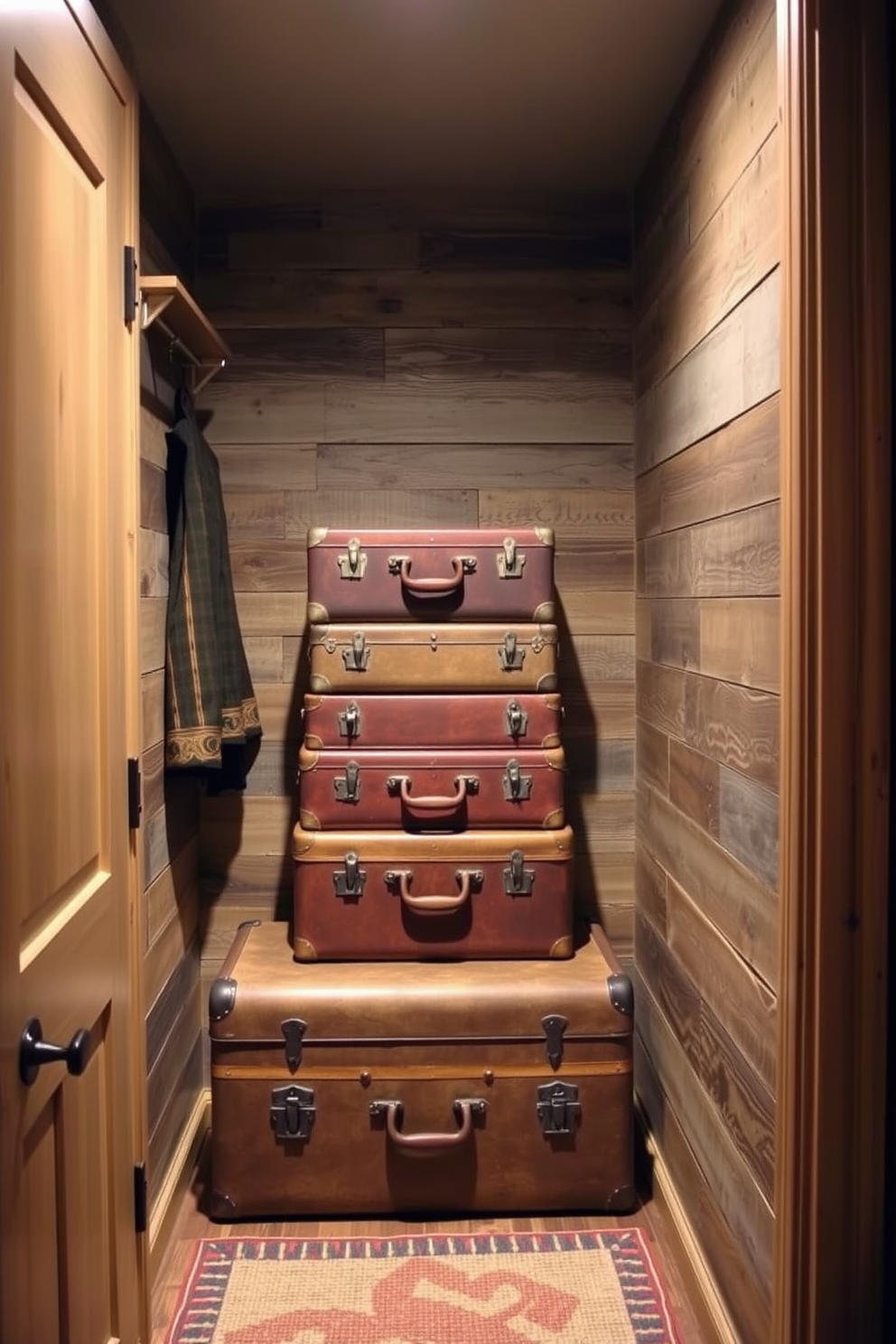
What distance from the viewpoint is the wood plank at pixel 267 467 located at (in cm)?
271

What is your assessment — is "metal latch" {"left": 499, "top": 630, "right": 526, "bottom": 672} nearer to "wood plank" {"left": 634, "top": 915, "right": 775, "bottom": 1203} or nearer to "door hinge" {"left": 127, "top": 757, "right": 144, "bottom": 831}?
"wood plank" {"left": 634, "top": 915, "right": 775, "bottom": 1203}

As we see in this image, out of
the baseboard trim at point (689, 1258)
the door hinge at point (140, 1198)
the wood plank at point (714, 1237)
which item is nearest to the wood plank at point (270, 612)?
the door hinge at point (140, 1198)

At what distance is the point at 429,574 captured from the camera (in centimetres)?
236

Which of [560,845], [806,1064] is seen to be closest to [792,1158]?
[806,1064]

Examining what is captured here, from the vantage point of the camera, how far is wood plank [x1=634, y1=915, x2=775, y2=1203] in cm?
159

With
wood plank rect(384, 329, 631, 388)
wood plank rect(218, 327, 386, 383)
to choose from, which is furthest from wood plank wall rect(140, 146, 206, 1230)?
wood plank rect(384, 329, 631, 388)

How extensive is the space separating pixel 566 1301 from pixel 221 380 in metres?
2.21

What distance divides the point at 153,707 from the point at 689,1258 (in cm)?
151

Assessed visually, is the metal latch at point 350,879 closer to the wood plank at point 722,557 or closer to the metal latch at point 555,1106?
the metal latch at point 555,1106

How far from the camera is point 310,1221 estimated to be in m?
2.23

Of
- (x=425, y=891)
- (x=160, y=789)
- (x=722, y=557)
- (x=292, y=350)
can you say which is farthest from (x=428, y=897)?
(x=292, y=350)

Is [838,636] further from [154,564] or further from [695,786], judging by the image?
[154,564]

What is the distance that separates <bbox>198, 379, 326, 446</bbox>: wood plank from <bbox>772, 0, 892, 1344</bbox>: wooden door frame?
160 cm

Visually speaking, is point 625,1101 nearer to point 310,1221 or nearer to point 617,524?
point 310,1221
